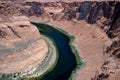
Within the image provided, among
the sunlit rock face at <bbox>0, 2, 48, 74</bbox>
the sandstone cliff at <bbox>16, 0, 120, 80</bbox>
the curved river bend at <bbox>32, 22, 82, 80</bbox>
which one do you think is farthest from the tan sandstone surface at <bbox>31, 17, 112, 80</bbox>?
the sunlit rock face at <bbox>0, 2, 48, 74</bbox>

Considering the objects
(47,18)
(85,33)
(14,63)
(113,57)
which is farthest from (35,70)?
(47,18)

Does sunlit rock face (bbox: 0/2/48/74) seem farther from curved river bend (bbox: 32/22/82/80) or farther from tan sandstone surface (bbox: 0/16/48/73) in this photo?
curved river bend (bbox: 32/22/82/80)

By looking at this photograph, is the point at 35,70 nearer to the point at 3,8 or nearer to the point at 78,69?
the point at 78,69

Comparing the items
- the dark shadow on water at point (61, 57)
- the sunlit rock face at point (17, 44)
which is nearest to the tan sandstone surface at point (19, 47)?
the sunlit rock face at point (17, 44)

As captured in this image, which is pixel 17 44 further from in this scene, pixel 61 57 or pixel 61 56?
pixel 61 56

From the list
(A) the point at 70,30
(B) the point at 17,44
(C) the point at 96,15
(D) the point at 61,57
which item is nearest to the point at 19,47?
(B) the point at 17,44

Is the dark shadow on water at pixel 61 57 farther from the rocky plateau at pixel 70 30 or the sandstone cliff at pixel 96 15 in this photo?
the sandstone cliff at pixel 96 15

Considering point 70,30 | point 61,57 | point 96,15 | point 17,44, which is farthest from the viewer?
point 70,30
